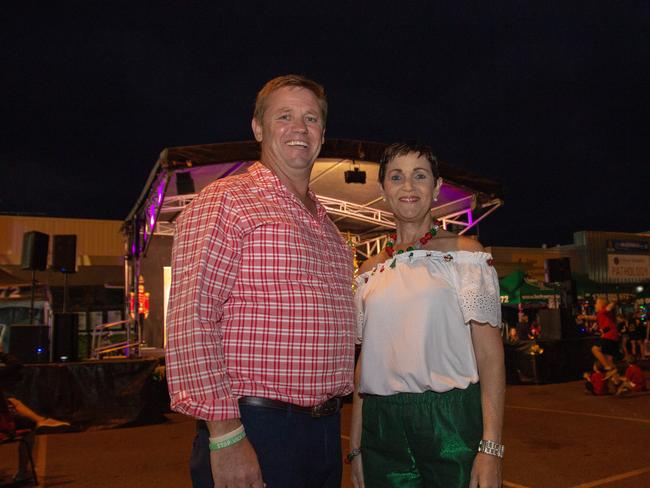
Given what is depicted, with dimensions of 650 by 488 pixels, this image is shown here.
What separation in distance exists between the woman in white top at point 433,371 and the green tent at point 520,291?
1403 centimetres

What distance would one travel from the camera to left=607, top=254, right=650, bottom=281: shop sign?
93.9 feet

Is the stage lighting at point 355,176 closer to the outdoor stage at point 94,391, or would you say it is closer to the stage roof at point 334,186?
the stage roof at point 334,186

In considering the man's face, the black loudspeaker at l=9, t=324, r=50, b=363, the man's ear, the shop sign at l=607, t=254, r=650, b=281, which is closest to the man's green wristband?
the man's face

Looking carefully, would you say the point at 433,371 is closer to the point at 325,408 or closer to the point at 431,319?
the point at 431,319

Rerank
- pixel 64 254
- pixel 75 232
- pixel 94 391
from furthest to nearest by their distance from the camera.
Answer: pixel 75 232 → pixel 64 254 → pixel 94 391

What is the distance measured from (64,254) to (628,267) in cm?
2706

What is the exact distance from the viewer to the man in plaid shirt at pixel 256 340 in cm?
152

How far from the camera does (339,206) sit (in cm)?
1346

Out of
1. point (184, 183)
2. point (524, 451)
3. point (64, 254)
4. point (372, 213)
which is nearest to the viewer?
point (524, 451)


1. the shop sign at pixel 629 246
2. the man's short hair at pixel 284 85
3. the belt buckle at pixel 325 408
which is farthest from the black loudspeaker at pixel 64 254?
the shop sign at pixel 629 246

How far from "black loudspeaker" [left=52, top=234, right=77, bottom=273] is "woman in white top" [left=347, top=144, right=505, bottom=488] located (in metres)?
10.3

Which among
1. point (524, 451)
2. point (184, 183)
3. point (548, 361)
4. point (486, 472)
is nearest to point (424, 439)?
point (486, 472)

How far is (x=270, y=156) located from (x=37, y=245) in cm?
870

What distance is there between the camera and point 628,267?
29188 mm
